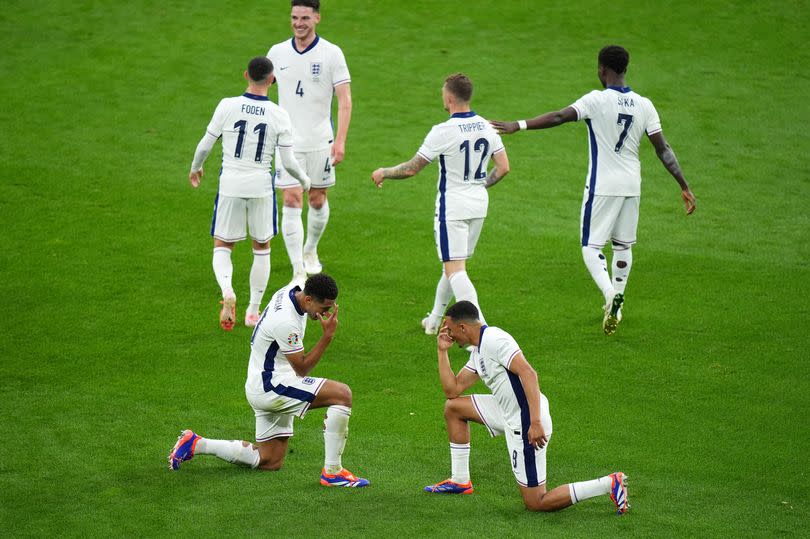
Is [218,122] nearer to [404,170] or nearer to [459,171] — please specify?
[404,170]

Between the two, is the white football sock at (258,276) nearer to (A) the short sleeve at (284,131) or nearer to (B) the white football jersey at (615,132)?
(A) the short sleeve at (284,131)

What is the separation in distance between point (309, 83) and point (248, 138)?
1.34 m

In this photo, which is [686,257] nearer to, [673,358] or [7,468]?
[673,358]

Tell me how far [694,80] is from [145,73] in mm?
7945

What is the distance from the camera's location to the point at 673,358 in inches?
325

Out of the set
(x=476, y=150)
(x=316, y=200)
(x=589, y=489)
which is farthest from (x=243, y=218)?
(x=589, y=489)

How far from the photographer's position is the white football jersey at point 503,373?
5840 millimetres

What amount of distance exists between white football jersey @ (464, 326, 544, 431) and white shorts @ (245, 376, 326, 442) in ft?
3.51

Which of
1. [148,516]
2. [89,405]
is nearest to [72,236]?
[89,405]

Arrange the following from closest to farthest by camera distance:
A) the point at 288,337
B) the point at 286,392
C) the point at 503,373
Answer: the point at 503,373 → the point at 288,337 → the point at 286,392

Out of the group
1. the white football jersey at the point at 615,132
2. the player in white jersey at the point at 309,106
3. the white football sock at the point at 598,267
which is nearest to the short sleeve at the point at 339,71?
the player in white jersey at the point at 309,106

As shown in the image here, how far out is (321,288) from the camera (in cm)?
612

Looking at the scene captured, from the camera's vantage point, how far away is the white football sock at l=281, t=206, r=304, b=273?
9.33 metres

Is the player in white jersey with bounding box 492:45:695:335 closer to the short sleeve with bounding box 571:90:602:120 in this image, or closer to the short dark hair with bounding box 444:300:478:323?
the short sleeve with bounding box 571:90:602:120
